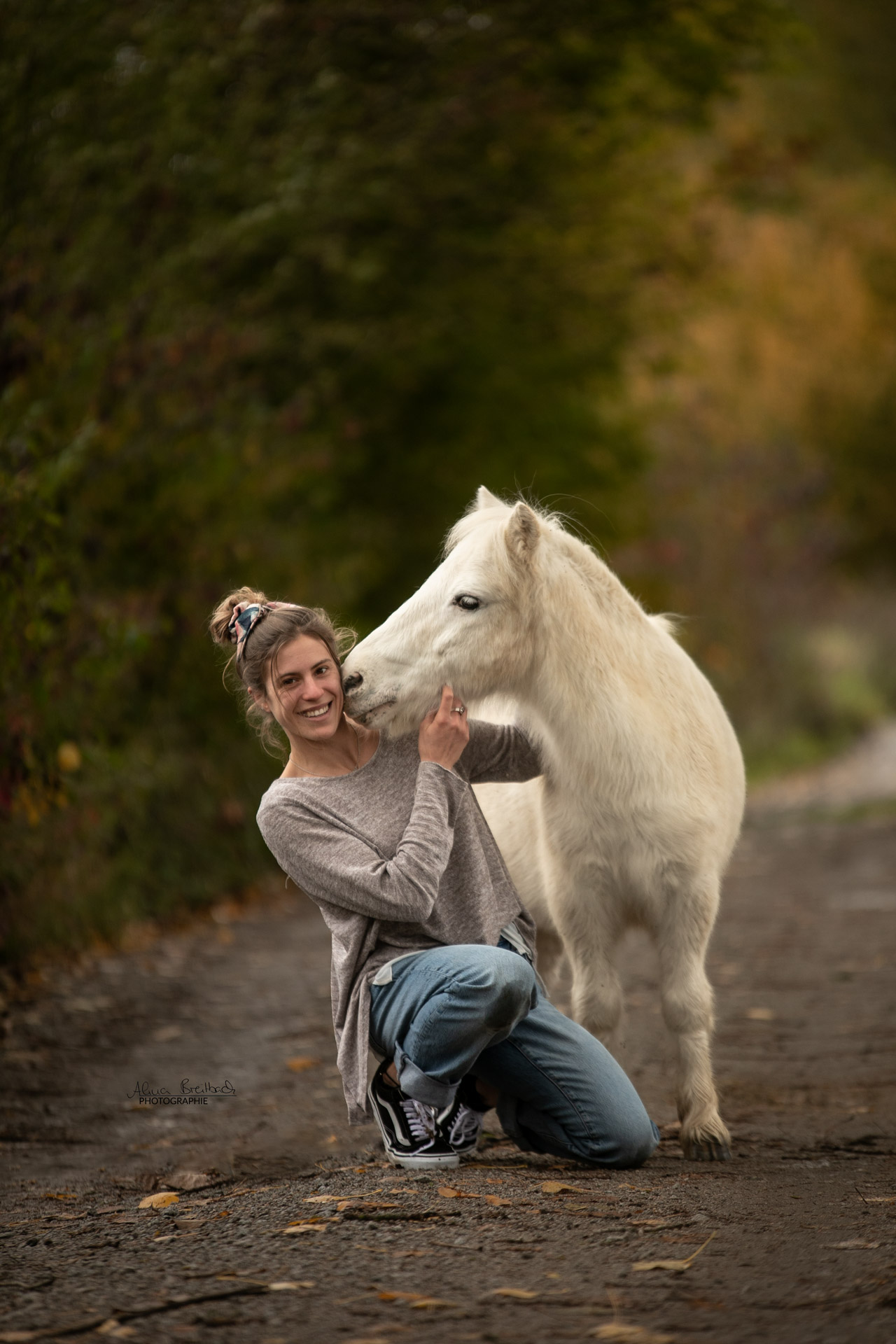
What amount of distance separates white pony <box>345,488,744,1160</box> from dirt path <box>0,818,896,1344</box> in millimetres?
508

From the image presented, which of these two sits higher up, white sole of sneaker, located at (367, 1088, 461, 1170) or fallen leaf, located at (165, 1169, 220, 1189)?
white sole of sneaker, located at (367, 1088, 461, 1170)

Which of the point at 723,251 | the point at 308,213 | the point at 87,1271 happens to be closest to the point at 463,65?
the point at 308,213

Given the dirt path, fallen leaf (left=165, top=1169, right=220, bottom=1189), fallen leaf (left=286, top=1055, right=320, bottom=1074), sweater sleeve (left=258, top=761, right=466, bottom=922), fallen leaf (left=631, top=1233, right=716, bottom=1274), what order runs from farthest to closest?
fallen leaf (left=286, top=1055, right=320, bottom=1074) < fallen leaf (left=165, top=1169, right=220, bottom=1189) < sweater sleeve (left=258, top=761, right=466, bottom=922) < fallen leaf (left=631, top=1233, right=716, bottom=1274) < the dirt path

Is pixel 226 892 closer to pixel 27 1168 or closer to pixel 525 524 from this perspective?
pixel 27 1168

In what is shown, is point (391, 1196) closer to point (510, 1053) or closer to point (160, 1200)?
point (510, 1053)

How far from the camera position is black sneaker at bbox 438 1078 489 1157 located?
3.34 m

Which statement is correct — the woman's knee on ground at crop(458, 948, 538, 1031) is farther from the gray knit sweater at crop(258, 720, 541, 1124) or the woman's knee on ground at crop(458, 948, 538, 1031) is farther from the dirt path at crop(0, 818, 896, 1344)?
the dirt path at crop(0, 818, 896, 1344)

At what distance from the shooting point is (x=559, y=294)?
419 inches

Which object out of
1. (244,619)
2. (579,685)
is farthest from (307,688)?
(579,685)

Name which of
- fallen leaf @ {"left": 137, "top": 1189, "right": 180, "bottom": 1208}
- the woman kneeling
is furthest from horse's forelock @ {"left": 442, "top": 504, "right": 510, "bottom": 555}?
fallen leaf @ {"left": 137, "top": 1189, "right": 180, "bottom": 1208}

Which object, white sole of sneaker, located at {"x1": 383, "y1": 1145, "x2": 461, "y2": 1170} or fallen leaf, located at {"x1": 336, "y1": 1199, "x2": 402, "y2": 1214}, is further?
white sole of sneaker, located at {"x1": 383, "y1": 1145, "x2": 461, "y2": 1170}

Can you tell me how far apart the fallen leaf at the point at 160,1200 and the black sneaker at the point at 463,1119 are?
2.34ft

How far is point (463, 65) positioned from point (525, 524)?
5620mm

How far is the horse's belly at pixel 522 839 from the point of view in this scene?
4.11m
